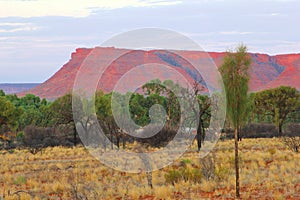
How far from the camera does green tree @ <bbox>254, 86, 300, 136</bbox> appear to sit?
2064 inches

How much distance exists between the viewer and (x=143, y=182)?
19.6m

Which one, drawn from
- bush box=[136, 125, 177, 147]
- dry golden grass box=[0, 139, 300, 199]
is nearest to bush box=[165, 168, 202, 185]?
dry golden grass box=[0, 139, 300, 199]

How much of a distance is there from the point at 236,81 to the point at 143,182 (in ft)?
26.0

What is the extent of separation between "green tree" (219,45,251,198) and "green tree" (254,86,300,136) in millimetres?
39899

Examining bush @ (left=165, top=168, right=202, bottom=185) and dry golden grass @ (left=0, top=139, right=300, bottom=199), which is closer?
dry golden grass @ (left=0, top=139, right=300, bottom=199)

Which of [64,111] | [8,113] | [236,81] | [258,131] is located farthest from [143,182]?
[258,131]

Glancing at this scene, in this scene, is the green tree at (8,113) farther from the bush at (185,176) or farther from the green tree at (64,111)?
the bush at (185,176)

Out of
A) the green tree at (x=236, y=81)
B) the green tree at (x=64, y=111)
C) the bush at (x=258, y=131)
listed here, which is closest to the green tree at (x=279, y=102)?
the bush at (x=258, y=131)

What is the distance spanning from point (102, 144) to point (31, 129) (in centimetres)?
863

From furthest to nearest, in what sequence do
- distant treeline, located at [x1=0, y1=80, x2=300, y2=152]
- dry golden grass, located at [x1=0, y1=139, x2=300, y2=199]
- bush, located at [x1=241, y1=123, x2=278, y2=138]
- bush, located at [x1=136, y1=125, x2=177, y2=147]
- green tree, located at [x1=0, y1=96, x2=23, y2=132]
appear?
bush, located at [x1=241, y1=123, x2=278, y2=138] → green tree, located at [x1=0, y1=96, x2=23, y2=132] → distant treeline, located at [x1=0, y1=80, x2=300, y2=152] → bush, located at [x1=136, y1=125, x2=177, y2=147] → dry golden grass, located at [x1=0, y1=139, x2=300, y2=199]

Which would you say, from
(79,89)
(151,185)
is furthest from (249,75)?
(79,89)

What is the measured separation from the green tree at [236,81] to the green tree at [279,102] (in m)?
39.9

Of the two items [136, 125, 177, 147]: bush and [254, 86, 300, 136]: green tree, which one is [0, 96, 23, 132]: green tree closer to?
[136, 125, 177, 147]: bush

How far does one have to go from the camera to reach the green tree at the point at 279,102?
52438mm
